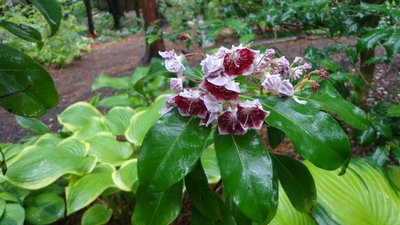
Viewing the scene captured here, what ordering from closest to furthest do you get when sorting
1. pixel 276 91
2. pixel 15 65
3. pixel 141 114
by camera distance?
pixel 276 91 → pixel 15 65 → pixel 141 114

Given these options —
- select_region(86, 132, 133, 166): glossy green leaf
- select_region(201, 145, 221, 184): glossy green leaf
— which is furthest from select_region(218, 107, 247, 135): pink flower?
select_region(86, 132, 133, 166): glossy green leaf

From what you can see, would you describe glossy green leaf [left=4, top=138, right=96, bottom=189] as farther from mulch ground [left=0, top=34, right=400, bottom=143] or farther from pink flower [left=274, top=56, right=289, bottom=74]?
mulch ground [left=0, top=34, right=400, bottom=143]

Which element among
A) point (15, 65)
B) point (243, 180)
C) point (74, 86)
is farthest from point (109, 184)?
point (74, 86)

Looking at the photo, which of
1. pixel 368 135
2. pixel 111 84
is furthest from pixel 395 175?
pixel 111 84

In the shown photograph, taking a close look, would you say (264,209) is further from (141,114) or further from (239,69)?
(141,114)

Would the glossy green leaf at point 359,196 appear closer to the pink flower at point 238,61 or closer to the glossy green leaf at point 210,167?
the glossy green leaf at point 210,167
